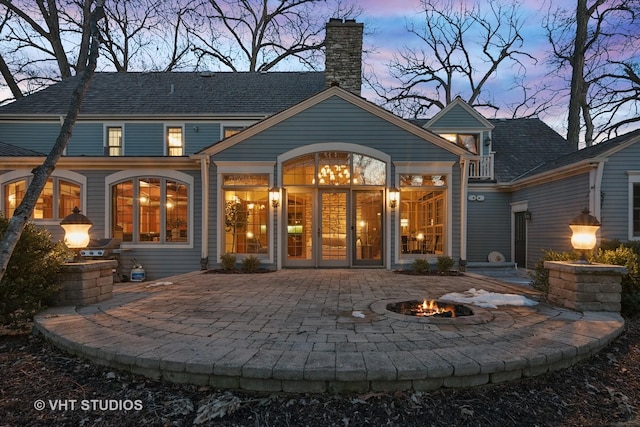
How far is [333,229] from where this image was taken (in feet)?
29.1

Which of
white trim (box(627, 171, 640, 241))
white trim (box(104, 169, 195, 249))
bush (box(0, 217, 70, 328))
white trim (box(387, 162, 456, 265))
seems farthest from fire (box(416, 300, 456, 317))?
white trim (box(627, 171, 640, 241))

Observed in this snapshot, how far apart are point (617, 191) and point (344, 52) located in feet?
26.4

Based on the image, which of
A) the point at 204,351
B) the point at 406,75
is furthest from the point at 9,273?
the point at 406,75

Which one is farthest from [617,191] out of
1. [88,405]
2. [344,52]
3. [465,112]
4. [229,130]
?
[229,130]

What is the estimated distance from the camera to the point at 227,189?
8.88m

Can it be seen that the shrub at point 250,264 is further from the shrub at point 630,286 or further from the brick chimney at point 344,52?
the shrub at point 630,286

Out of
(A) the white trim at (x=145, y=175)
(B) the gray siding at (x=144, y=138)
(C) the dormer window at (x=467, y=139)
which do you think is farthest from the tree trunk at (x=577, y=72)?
(B) the gray siding at (x=144, y=138)

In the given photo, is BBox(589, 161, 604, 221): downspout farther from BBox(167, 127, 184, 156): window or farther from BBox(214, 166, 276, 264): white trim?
BBox(167, 127, 184, 156): window

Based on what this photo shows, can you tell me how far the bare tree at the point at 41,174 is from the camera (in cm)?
381

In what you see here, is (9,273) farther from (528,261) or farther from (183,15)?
(528,261)

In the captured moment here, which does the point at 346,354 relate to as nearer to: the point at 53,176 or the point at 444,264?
the point at 444,264

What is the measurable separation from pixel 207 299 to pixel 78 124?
441 inches

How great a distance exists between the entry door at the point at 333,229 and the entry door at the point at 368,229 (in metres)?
0.26

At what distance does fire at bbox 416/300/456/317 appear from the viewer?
4301mm
